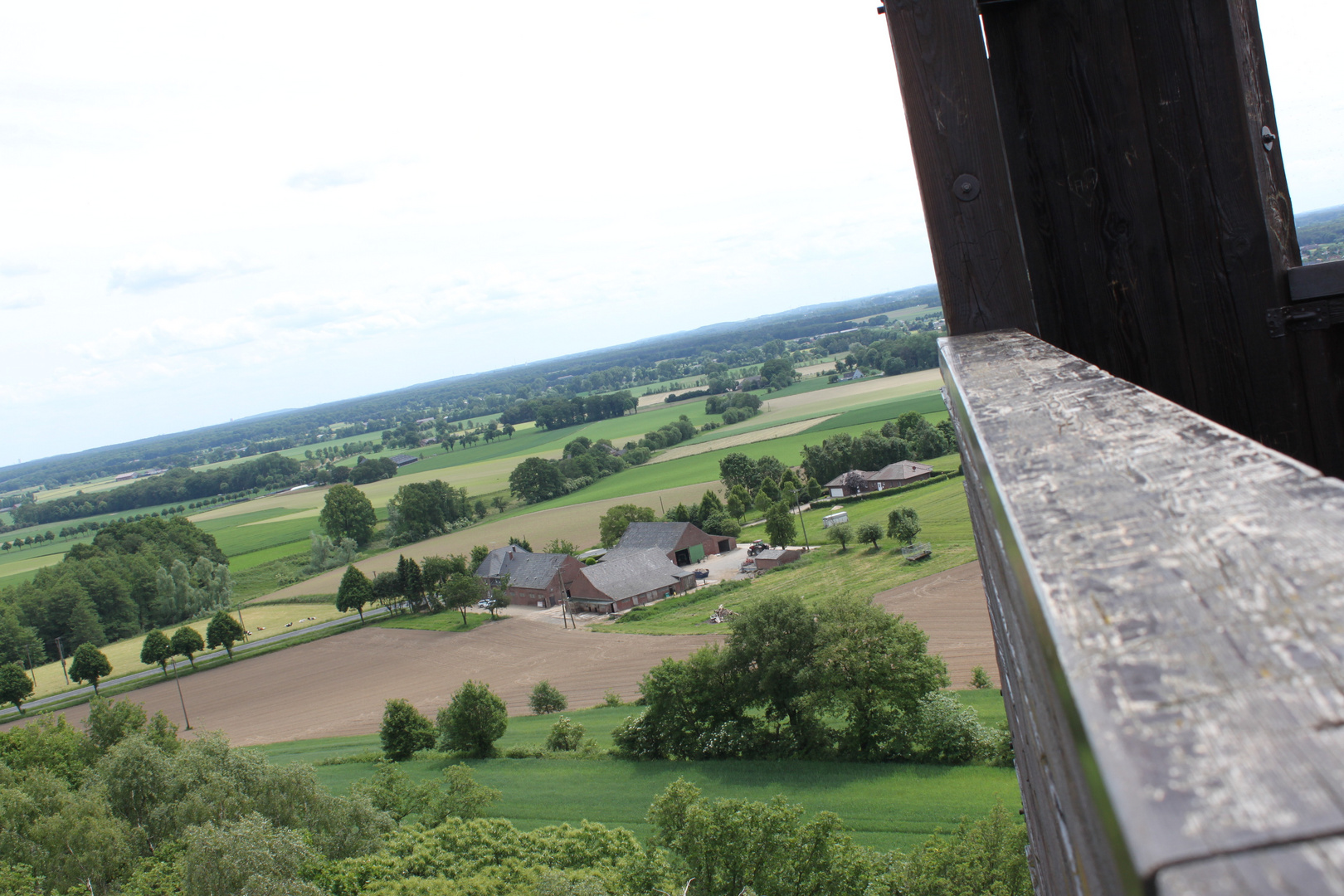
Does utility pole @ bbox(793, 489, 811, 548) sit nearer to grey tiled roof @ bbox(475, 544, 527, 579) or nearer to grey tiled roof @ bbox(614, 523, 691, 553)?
grey tiled roof @ bbox(614, 523, 691, 553)

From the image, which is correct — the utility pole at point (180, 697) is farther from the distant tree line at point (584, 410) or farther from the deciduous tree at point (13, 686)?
the distant tree line at point (584, 410)

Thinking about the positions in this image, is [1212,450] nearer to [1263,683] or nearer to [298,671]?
[1263,683]

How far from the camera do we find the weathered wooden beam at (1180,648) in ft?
1.22

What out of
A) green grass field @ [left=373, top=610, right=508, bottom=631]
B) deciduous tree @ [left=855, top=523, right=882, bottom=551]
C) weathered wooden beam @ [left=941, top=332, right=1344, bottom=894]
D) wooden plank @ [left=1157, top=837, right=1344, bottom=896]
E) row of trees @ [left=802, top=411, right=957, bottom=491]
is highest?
weathered wooden beam @ [left=941, top=332, right=1344, bottom=894]

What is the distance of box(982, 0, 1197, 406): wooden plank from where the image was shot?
9.41 ft

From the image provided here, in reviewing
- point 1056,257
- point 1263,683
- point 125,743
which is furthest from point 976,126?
point 125,743

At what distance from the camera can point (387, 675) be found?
123 feet

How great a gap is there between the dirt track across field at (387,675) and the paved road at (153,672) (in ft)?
7.46

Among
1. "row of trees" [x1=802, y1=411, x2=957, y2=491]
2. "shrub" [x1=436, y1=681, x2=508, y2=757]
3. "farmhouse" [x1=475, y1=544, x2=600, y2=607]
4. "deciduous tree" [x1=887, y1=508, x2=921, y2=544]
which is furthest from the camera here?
"row of trees" [x1=802, y1=411, x2=957, y2=491]

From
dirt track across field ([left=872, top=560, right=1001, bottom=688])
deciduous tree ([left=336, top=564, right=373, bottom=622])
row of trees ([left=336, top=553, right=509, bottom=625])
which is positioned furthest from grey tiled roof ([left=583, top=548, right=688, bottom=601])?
dirt track across field ([left=872, top=560, right=1001, bottom=688])

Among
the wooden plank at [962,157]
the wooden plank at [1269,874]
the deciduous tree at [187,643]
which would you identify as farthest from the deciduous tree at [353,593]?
the wooden plank at [1269,874]

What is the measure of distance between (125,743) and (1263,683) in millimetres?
28177

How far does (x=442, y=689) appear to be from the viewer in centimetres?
3409

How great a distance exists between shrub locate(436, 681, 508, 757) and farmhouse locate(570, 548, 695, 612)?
593 inches
